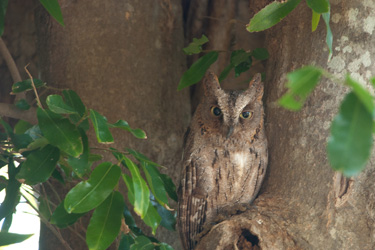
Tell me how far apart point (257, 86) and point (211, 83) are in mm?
193

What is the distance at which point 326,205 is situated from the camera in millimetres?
1417

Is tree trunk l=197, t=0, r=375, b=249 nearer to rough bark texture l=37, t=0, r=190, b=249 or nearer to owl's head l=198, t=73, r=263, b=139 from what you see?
owl's head l=198, t=73, r=263, b=139

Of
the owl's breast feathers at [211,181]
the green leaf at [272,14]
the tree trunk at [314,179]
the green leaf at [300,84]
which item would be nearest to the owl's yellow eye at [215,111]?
the owl's breast feathers at [211,181]

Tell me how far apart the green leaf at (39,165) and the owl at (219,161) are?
0.70 m

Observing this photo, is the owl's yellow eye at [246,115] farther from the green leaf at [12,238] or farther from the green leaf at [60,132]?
the green leaf at [12,238]

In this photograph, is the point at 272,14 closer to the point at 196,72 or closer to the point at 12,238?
the point at 196,72

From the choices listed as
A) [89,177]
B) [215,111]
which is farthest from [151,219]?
[215,111]

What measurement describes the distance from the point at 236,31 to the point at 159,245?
1468mm

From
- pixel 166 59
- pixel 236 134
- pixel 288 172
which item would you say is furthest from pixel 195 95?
pixel 288 172

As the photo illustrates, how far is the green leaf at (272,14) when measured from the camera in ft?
4.08

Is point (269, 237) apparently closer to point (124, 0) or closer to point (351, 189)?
point (351, 189)

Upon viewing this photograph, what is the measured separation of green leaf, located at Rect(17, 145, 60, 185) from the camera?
4.54 ft

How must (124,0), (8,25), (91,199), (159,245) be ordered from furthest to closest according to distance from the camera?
(8,25)
(124,0)
(159,245)
(91,199)

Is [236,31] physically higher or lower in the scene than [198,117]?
higher
